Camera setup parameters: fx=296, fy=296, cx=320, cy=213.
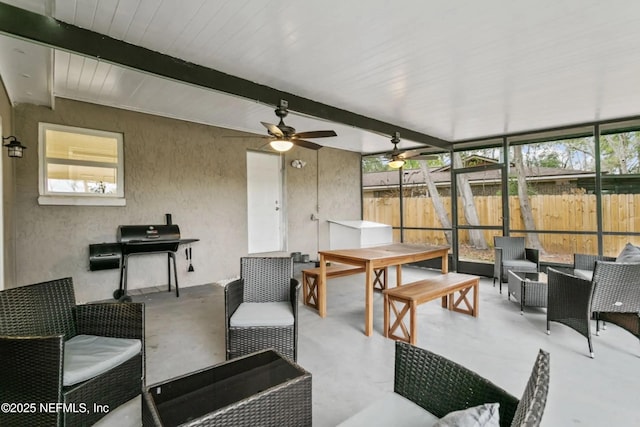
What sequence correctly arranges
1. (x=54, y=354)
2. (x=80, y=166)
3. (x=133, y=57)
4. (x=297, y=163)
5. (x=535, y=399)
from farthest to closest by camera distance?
1. (x=297, y=163)
2. (x=80, y=166)
3. (x=133, y=57)
4. (x=54, y=354)
5. (x=535, y=399)

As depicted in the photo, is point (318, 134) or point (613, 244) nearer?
point (318, 134)

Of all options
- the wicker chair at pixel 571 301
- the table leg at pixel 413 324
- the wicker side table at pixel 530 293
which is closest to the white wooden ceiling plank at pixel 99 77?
the table leg at pixel 413 324

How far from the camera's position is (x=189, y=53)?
2771 mm

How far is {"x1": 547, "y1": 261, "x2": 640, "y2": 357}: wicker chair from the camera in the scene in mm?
2711

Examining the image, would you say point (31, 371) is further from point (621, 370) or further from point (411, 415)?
point (621, 370)

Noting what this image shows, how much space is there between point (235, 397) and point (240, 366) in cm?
29

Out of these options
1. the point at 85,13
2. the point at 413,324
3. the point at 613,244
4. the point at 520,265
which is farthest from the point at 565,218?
the point at 85,13

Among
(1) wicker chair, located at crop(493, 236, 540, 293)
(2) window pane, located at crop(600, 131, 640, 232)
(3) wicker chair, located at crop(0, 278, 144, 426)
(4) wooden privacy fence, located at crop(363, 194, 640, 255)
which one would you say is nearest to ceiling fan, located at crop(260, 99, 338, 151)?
(3) wicker chair, located at crop(0, 278, 144, 426)

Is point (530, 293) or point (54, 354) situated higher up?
point (54, 354)

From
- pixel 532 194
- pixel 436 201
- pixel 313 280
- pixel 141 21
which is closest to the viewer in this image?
pixel 141 21

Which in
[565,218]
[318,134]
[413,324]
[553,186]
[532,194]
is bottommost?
[413,324]

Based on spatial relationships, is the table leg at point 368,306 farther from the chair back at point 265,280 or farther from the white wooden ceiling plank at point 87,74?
the white wooden ceiling plank at point 87,74

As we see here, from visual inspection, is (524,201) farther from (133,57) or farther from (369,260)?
(133,57)

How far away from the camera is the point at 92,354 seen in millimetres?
1811
